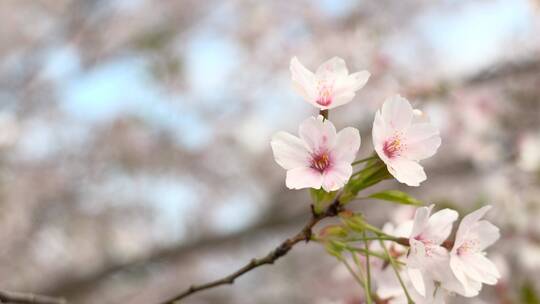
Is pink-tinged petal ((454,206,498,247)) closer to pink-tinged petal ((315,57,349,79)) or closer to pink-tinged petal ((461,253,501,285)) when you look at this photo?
pink-tinged petal ((461,253,501,285))

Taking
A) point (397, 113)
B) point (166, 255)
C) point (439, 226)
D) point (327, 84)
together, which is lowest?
point (439, 226)

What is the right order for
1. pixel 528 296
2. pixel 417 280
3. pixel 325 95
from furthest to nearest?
1. pixel 528 296
2. pixel 325 95
3. pixel 417 280

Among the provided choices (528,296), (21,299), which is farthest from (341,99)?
(528,296)

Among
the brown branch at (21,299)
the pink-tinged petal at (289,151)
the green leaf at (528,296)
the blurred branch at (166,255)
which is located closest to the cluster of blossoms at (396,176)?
the pink-tinged petal at (289,151)

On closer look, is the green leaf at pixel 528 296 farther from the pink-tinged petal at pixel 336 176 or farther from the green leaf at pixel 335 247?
the pink-tinged petal at pixel 336 176

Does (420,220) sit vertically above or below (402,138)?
below

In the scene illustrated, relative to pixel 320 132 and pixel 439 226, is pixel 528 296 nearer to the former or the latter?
pixel 439 226
